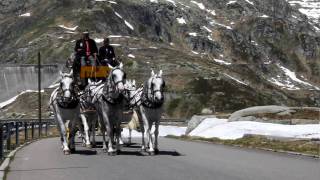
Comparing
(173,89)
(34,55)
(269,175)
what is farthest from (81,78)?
(34,55)

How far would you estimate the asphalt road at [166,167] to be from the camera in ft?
49.9

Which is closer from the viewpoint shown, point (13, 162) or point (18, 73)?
point (13, 162)

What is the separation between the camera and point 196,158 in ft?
66.9

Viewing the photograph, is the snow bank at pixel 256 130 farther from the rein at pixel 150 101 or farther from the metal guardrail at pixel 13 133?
the metal guardrail at pixel 13 133

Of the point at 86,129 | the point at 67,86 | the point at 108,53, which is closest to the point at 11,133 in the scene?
the point at 86,129

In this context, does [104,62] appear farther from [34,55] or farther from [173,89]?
[34,55]

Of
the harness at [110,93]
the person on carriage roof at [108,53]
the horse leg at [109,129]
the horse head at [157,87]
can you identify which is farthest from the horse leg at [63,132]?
the person on carriage roof at [108,53]

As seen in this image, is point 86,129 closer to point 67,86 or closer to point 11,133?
point 67,86

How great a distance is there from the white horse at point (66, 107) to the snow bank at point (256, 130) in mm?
11482

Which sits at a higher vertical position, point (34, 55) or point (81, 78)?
point (34, 55)

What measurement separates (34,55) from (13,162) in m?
183

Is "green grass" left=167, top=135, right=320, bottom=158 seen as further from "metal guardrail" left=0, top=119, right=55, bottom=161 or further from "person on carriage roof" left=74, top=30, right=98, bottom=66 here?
"metal guardrail" left=0, top=119, right=55, bottom=161

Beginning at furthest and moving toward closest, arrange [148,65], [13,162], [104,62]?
[148,65]
[104,62]
[13,162]

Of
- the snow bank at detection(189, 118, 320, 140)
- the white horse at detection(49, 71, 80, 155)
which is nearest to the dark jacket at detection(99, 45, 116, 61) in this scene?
the white horse at detection(49, 71, 80, 155)
